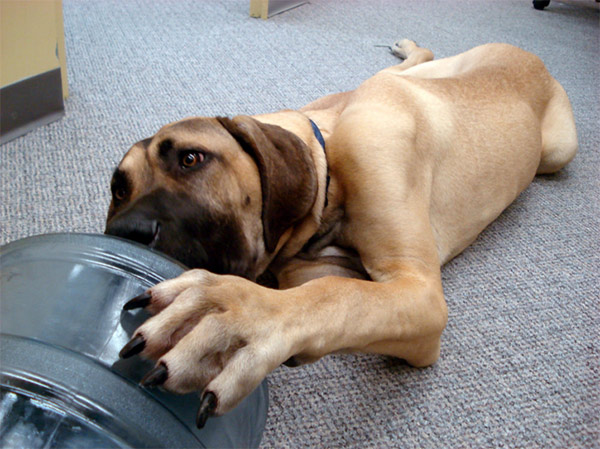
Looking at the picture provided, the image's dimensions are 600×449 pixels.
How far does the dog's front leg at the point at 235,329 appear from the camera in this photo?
736mm

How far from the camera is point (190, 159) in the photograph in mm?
1195

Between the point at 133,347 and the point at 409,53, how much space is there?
272cm

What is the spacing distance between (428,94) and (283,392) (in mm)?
982

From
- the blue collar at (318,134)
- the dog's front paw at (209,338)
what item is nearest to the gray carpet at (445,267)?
the dog's front paw at (209,338)

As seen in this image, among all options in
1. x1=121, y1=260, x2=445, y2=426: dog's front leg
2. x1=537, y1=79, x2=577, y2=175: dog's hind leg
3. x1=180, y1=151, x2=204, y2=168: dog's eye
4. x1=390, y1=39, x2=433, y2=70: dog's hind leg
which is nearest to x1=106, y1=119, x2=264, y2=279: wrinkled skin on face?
x1=180, y1=151, x2=204, y2=168: dog's eye

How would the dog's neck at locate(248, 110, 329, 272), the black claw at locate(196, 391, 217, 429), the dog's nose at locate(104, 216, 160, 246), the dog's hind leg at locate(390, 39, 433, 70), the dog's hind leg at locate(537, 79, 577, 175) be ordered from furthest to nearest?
the dog's hind leg at locate(390, 39, 433, 70) → the dog's hind leg at locate(537, 79, 577, 175) → the dog's neck at locate(248, 110, 329, 272) → the dog's nose at locate(104, 216, 160, 246) → the black claw at locate(196, 391, 217, 429)

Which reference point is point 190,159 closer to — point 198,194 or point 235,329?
point 198,194

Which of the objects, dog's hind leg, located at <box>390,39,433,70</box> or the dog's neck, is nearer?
the dog's neck

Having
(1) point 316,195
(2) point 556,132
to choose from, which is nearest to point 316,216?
(1) point 316,195

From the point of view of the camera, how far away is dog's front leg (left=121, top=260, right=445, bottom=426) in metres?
0.74

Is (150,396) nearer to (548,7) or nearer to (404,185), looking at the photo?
(404,185)

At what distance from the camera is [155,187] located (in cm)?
115

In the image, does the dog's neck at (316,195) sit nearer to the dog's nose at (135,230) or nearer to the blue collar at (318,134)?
the blue collar at (318,134)

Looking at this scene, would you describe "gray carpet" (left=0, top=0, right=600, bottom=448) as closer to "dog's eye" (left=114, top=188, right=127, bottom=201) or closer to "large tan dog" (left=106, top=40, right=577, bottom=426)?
"large tan dog" (left=106, top=40, right=577, bottom=426)
